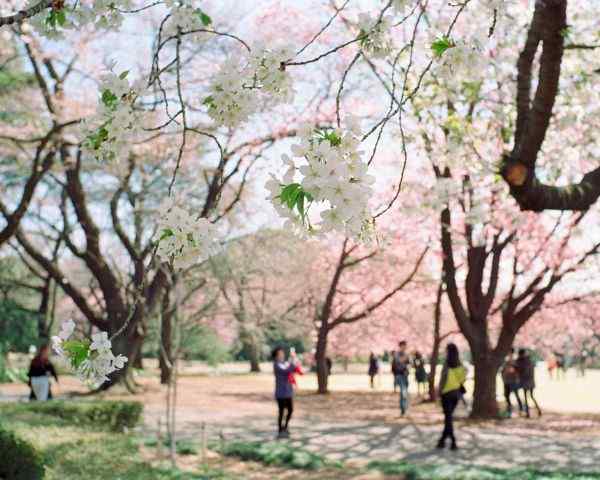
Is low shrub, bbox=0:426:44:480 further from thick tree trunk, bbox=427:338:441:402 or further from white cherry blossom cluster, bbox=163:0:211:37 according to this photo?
thick tree trunk, bbox=427:338:441:402

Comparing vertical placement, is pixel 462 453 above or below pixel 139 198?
below

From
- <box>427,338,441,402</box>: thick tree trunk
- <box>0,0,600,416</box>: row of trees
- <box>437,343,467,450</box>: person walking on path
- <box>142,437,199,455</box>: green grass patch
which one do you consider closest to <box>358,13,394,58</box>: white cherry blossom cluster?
<box>0,0,600,416</box>: row of trees

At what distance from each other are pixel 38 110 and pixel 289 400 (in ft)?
39.5

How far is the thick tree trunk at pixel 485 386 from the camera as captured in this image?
53.7ft

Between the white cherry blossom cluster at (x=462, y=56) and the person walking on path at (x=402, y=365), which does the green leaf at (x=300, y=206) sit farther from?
the person walking on path at (x=402, y=365)

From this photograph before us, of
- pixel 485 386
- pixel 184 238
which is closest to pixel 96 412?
pixel 485 386

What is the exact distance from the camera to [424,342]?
35406mm

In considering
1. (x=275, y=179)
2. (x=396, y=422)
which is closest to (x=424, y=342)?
(x=396, y=422)

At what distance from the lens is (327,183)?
6.41 feet

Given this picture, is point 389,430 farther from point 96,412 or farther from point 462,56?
point 462,56

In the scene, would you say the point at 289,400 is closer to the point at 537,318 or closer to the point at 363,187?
the point at 363,187

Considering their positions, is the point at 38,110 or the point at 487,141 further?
the point at 38,110

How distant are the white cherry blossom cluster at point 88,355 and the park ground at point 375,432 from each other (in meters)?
6.23

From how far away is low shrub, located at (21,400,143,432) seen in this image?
1117 centimetres
